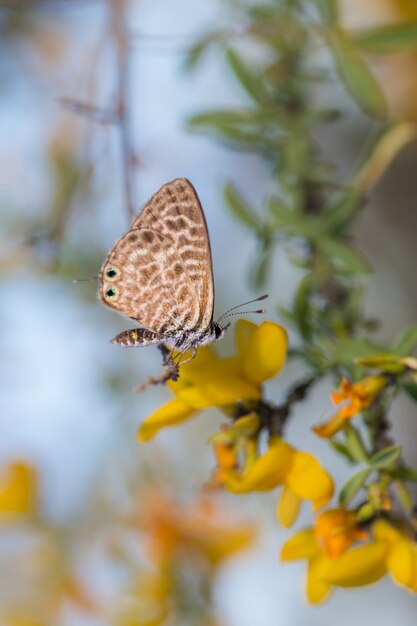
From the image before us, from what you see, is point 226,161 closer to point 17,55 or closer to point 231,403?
point 17,55

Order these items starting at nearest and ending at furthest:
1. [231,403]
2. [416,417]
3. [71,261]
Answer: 1. [231,403]
2. [71,261]
3. [416,417]

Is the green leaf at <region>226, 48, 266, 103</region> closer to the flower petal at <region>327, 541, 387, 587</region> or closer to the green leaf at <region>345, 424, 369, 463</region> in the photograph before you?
the green leaf at <region>345, 424, 369, 463</region>

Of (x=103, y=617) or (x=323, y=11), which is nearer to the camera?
(x=323, y=11)

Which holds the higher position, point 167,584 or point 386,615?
point 167,584

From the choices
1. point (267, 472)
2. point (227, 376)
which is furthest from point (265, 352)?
point (267, 472)

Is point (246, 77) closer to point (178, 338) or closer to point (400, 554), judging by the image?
point (178, 338)

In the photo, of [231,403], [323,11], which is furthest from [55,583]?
[323,11]

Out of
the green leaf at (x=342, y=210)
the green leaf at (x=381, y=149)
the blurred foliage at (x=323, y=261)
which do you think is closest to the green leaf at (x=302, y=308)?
the blurred foliage at (x=323, y=261)
